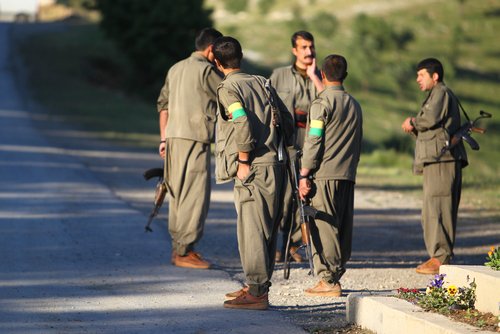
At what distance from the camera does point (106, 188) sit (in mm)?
16172

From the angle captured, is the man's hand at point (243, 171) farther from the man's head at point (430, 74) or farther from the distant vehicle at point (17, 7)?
the distant vehicle at point (17, 7)

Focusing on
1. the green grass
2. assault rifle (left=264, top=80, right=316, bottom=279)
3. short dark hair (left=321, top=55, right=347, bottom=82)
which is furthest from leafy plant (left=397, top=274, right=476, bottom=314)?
the green grass

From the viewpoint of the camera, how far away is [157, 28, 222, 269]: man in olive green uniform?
10.2m

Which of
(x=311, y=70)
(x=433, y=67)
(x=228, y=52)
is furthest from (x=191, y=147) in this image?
(x=433, y=67)

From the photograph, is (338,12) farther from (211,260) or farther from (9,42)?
(211,260)

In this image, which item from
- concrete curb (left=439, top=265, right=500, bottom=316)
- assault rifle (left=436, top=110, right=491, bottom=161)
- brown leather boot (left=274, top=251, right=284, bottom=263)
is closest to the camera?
concrete curb (left=439, top=265, right=500, bottom=316)

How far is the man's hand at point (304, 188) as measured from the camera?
8789mm

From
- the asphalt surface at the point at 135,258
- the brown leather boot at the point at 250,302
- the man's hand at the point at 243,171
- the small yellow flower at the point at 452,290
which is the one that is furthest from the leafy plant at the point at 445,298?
the man's hand at the point at 243,171

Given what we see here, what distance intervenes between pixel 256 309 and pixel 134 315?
36.7 inches

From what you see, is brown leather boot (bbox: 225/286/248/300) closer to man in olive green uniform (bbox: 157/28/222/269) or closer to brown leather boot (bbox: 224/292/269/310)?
brown leather boot (bbox: 224/292/269/310)

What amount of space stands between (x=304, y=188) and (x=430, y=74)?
233 centimetres

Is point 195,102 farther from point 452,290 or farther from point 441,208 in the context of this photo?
point 452,290

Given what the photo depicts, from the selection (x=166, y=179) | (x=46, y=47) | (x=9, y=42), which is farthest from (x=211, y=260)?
(x=9, y=42)

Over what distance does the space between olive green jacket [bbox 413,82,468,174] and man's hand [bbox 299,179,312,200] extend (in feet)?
6.64
